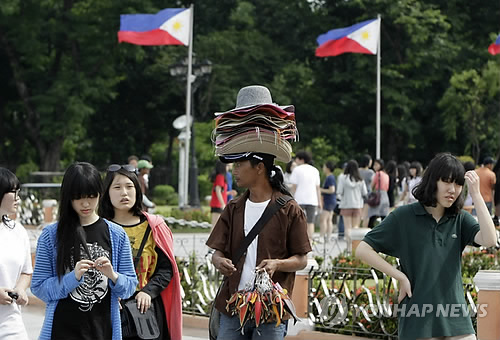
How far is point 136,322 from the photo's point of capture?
582cm

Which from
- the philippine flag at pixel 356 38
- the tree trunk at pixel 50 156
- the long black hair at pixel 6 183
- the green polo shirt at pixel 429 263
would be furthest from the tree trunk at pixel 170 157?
the green polo shirt at pixel 429 263

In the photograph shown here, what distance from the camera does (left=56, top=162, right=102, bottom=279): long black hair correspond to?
A: 16.8 ft

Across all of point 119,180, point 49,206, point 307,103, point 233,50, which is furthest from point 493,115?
point 119,180

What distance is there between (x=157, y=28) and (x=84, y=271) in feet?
Answer: 78.4

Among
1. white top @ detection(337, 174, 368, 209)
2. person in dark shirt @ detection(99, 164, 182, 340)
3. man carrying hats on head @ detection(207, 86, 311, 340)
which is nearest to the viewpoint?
man carrying hats on head @ detection(207, 86, 311, 340)

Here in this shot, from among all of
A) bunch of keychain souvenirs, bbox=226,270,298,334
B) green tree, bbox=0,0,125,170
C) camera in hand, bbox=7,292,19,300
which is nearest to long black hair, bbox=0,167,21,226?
camera in hand, bbox=7,292,19,300

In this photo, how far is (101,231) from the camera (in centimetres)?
522

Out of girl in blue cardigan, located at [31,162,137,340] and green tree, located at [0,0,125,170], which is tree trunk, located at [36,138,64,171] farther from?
girl in blue cardigan, located at [31,162,137,340]

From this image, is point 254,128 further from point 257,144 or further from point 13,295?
point 13,295

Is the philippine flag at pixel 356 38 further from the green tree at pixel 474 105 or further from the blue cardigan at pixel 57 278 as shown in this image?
the blue cardigan at pixel 57 278

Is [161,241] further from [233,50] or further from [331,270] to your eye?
[233,50]

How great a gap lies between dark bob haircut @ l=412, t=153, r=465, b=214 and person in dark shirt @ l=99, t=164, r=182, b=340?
1.71 meters

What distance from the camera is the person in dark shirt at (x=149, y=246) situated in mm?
6043

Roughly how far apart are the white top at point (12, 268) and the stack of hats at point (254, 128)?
1255 mm
